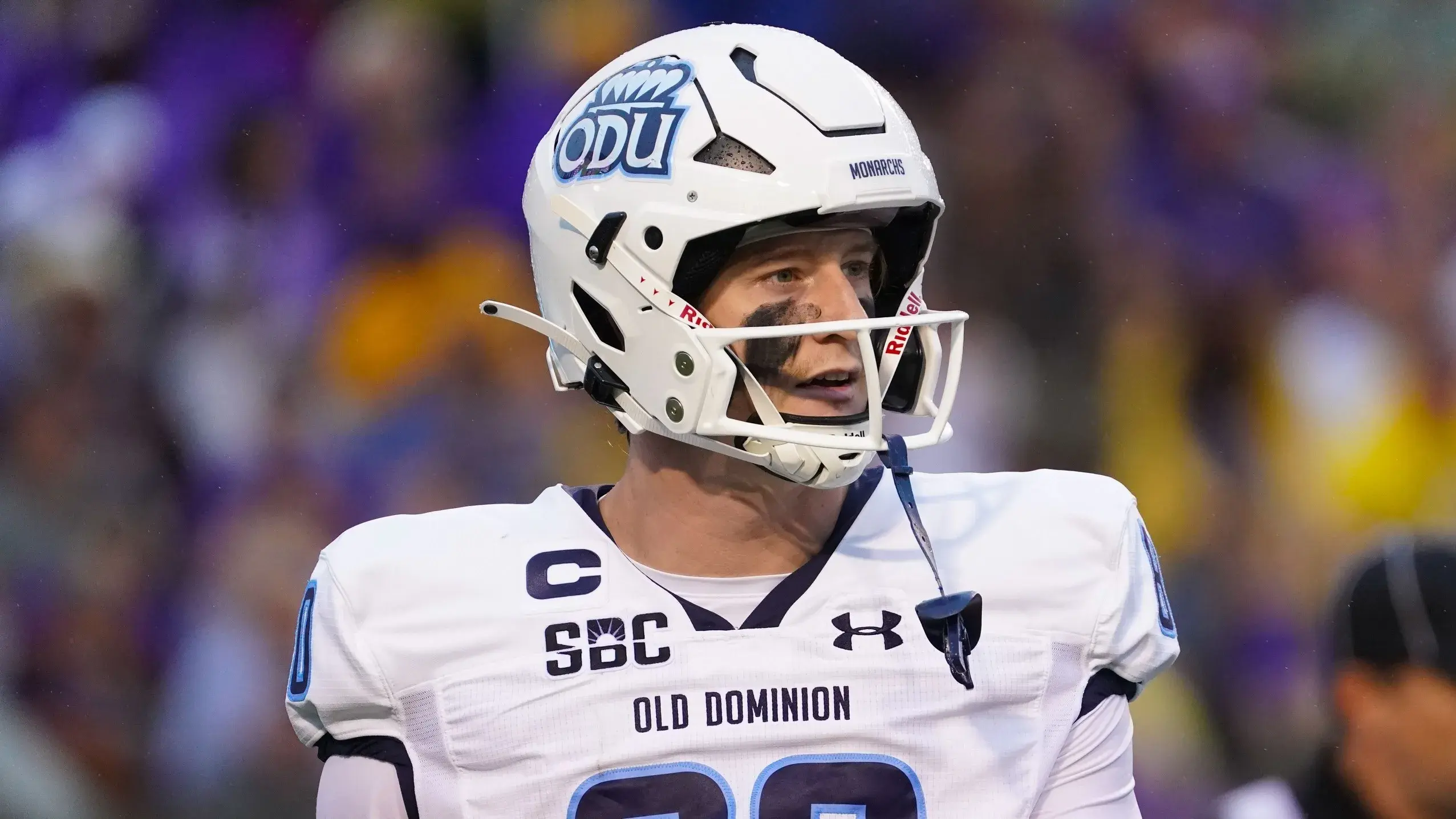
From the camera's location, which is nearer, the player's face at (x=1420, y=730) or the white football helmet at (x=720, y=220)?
the white football helmet at (x=720, y=220)

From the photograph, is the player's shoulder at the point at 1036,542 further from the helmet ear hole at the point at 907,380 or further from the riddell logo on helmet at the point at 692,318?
the riddell logo on helmet at the point at 692,318

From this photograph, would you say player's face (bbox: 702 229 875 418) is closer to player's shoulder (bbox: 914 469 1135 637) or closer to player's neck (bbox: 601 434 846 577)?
player's neck (bbox: 601 434 846 577)

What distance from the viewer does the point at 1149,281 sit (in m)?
3.05

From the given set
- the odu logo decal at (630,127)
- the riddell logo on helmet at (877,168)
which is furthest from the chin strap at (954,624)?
the odu logo decal at (630,127)

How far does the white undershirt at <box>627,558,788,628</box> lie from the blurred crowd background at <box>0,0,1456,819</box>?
1.31m

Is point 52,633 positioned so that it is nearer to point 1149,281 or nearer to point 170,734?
point 170,734

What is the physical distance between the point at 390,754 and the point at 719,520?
16.5 inches

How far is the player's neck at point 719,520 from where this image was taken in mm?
1629

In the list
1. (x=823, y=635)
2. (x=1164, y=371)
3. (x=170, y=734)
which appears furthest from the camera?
(x=1164, y=371)

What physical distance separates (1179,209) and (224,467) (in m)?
1.94

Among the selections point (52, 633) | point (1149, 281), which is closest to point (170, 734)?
point (52, 633)

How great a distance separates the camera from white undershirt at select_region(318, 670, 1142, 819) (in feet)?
5.18

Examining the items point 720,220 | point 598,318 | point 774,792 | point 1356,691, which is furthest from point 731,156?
point 1356,691

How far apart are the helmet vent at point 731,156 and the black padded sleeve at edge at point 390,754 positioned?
26.6 inches
